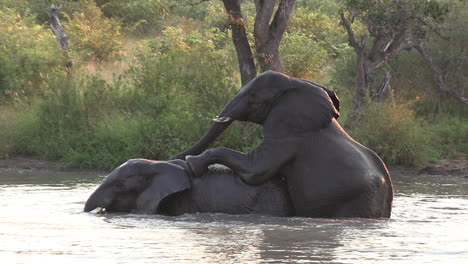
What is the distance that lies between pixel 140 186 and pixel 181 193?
1.33 ft

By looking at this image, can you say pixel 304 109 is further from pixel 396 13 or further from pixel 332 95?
pixel 396 13

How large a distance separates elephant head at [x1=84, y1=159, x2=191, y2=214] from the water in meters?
0.18

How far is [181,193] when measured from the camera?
33.6 ft

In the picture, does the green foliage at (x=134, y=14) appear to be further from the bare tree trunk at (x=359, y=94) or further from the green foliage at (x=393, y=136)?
the green foliage at (x=393, y=136)

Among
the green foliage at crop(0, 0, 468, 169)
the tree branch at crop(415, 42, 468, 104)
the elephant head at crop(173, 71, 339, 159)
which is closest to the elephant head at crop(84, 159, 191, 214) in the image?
the elephant head at crop(173, 71, 339, 159)

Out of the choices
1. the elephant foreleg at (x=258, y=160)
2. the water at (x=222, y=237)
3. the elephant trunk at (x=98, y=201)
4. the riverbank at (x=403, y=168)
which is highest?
the elephant foreleg at (x=258, y=160)

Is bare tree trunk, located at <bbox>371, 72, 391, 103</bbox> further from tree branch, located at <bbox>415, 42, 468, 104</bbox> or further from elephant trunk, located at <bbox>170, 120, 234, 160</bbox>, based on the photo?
elephant trunk, located at <bbox>170, 120, 234, 160</bbox>

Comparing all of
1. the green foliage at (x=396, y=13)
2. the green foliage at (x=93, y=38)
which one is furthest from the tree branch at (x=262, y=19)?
the green foliage at (x=93, y=38)

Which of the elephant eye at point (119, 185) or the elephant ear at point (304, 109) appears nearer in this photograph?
the elephant ear at point (304, 109)

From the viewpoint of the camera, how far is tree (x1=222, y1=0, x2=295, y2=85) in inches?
677

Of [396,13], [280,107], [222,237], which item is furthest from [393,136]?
[222,237]

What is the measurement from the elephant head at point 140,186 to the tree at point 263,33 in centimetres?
713

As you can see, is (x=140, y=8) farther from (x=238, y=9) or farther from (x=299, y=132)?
(x=299, y=132)

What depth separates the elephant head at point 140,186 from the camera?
10102 mm
